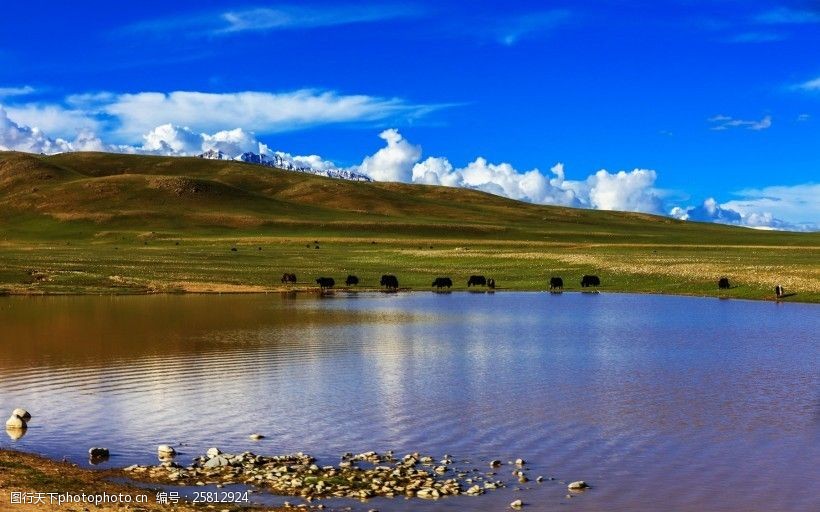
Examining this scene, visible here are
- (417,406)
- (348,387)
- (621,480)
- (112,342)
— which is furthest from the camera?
(112,342)

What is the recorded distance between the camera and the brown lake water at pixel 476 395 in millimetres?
18734

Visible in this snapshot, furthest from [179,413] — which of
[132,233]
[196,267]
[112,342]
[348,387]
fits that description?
[132,233]

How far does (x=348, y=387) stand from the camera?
1118 inches

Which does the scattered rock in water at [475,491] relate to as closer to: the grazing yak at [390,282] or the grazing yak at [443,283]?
the grazing yak at [443,283]

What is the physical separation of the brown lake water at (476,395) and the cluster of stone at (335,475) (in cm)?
58

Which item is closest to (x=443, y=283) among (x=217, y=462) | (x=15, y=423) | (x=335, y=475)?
(x=15, y=423)

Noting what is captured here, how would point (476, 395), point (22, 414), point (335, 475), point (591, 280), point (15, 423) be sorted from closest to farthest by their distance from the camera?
point (335, 475)
point (15, 423)
point (22, 414)
point (476, 395)
point (591, 280)

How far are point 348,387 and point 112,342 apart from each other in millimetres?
16447

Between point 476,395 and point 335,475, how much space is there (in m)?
9.49

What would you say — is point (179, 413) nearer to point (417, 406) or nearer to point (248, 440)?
point (248, 440)

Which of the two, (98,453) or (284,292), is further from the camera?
(284,292)

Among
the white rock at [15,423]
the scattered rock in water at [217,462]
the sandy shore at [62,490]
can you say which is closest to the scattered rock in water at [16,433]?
the white rock at [15,423]

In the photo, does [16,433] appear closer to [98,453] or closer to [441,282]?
[98,453]

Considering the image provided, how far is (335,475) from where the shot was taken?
714 inches
